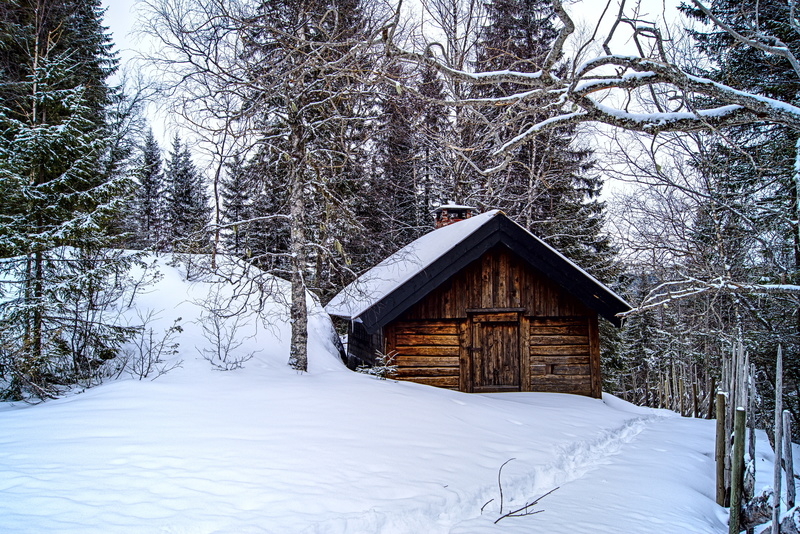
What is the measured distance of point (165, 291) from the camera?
13289mm

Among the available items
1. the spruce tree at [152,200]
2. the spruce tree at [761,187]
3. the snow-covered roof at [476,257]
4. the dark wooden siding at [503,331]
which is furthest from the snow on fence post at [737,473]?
the spruce tree at [152,200]

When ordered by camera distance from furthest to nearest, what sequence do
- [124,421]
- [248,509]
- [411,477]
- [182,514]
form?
[124,421]
[411,477]
[248,509]
[182,514]

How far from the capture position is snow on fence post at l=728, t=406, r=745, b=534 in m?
4.61

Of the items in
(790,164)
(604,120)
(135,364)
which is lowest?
(135,364)

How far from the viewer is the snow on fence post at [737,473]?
461cm

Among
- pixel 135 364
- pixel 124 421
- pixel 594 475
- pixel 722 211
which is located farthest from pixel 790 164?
pixel 135 364

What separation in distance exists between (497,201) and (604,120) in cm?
1461

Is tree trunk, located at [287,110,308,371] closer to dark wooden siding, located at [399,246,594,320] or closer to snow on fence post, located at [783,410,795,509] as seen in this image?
dark wooden siding, located at [399,246,594,320]

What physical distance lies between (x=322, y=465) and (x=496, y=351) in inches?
301

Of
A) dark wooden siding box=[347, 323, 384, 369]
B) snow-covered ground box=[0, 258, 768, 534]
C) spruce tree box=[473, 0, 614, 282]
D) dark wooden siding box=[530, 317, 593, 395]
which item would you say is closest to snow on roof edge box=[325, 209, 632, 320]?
dark wooden siding box=[347, 323, 384, 369]

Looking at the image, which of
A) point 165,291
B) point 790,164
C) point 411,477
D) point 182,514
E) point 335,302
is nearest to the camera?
point 182,514

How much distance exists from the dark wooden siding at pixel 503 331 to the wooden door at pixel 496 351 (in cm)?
2

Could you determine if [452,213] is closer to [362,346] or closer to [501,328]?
[501,328]

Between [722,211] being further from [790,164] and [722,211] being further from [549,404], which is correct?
[549,404]
